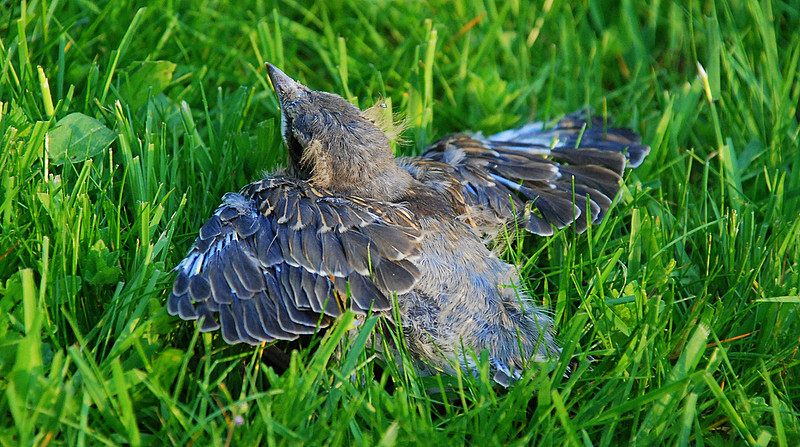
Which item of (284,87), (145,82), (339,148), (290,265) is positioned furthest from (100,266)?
(145,82)

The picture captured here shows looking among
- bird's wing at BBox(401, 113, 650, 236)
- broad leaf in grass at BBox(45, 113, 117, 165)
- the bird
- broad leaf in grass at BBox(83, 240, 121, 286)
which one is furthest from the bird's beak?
broad leaf in grass at BBox(83, 240, 121, 286)

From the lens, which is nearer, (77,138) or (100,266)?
(100,266)

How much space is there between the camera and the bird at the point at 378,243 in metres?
2.64

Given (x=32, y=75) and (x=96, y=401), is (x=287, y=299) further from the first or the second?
(x=32, y=75)

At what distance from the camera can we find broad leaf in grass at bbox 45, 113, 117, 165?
3.29 m

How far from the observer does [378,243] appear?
9.14 ft

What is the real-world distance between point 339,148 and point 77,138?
47.9 inches

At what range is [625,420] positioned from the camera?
2.70 metres

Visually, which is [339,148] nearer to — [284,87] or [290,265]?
[284,87]

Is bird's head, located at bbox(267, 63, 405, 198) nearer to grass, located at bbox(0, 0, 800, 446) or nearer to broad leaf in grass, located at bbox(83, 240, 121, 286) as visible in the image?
grass, located at bbox(0, 0, 800, 446)

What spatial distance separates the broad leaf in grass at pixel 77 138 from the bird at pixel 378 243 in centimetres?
78

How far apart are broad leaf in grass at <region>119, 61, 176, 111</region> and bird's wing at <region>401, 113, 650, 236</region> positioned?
4.29 feet

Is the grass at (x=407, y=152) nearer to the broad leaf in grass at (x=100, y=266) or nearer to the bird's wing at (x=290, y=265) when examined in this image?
the broad leaf in grass at (x=100, y=266)

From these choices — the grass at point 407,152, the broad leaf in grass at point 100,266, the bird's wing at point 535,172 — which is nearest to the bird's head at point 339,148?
the bird's wing at point 535,172
